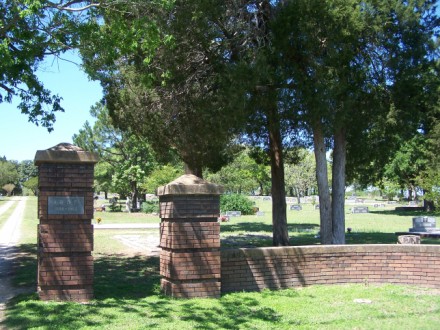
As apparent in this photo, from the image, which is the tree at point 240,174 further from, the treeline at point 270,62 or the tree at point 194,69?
the treeline at point 270,62

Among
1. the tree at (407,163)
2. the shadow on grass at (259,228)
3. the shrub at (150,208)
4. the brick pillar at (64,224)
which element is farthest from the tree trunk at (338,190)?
the tree at (407,163)

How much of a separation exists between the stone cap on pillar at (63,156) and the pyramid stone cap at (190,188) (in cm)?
116

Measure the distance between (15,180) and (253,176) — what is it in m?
67.0

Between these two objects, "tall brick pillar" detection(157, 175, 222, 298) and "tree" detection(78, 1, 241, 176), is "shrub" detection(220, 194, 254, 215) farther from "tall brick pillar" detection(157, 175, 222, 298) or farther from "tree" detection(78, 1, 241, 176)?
"tall brick pillar" detection(157, 175, 222, 298)

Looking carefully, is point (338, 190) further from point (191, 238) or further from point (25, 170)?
point (25, 170)

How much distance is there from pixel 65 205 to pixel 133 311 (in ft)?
5.86

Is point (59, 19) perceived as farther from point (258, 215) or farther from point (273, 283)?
point (258, 215)

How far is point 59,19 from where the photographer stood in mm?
9773

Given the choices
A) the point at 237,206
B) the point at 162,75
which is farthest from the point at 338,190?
the point at 237,206

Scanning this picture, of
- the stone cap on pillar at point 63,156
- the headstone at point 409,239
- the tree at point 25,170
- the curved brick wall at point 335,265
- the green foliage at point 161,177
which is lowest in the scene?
the curved brick wall at point 335,265

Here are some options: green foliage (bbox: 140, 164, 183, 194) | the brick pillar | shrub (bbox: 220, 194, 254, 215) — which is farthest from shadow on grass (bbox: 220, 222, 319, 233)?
the brick pillar

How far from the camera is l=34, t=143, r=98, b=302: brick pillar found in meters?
6.97

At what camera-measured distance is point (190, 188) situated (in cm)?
751

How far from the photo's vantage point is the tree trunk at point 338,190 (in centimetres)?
1286
